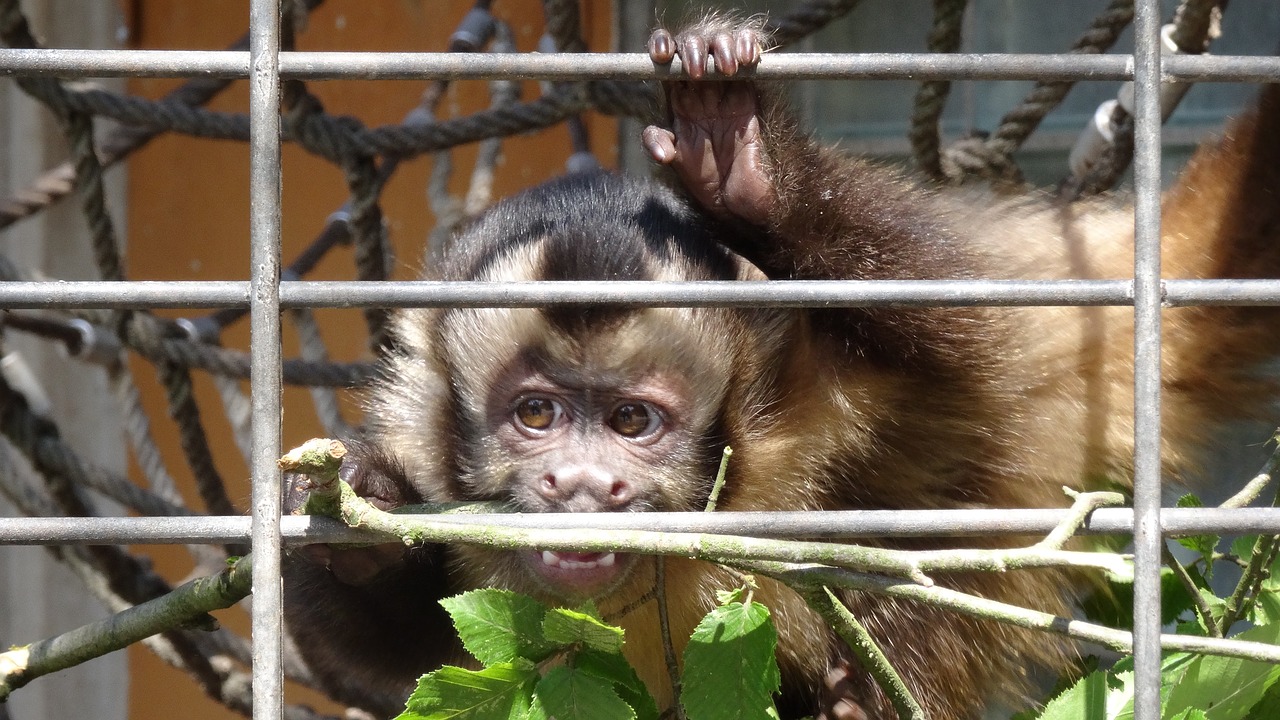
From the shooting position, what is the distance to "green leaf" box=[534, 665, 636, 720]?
4.67ft

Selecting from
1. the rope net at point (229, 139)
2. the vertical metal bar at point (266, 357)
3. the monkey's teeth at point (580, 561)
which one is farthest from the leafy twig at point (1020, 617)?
the rope net at point (229, 139)

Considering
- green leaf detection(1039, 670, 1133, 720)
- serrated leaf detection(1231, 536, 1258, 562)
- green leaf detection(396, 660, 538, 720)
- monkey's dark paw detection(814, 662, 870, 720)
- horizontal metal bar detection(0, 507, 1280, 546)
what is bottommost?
monkey's dark paw detection(814, 662, 870, 720)

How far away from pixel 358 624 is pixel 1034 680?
68.7 inches

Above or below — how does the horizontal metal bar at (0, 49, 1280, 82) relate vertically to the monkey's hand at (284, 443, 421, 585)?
above

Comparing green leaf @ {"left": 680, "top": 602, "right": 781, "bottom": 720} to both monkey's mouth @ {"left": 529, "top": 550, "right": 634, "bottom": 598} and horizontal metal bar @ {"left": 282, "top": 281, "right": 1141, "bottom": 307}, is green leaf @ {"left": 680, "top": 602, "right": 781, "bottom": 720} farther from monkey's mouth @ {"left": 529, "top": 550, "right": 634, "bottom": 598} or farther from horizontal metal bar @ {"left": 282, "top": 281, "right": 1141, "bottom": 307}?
monkey's mouth @ {"left": 529, "top": 550, "right": 634, "bottom": 598}

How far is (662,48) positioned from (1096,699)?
103 cm

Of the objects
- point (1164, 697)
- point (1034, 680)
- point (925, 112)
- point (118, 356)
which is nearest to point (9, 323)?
point (118, 356)

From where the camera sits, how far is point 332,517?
147 centimetres

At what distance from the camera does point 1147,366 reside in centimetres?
146

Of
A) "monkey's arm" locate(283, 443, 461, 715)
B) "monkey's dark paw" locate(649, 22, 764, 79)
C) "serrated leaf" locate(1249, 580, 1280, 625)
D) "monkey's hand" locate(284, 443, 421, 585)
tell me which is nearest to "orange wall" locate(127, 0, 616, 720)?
"monkey's arm" locate(283, 443, 461, 715)

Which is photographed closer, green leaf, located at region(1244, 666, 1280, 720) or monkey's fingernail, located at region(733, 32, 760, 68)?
green leaf, located at region(1244, 666, 1280, 720)

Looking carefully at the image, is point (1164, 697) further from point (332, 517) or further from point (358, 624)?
point (358, 624)

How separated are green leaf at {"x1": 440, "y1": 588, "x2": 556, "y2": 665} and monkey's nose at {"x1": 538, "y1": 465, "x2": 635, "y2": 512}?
785mm

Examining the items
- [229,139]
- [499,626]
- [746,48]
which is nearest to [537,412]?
[746,48]
